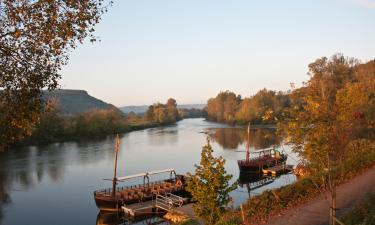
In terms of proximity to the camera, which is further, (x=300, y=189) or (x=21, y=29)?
(x=300, y=189)

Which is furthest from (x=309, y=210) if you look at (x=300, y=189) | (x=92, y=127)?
(x=92, y=127)

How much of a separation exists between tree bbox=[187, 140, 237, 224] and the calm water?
5.67 metres

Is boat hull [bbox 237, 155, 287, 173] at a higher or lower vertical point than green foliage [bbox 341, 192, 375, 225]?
lower

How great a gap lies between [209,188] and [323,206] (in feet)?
19.1

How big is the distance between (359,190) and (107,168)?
3753 centimetres

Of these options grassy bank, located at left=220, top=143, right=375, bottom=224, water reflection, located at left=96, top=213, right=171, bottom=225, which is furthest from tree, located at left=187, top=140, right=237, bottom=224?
water reflection, located at left=96, top=213, right=171, bottom=225

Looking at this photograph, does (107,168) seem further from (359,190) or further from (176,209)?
(359,190)

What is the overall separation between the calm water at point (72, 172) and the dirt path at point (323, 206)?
522cm

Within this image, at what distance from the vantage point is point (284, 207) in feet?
62.4

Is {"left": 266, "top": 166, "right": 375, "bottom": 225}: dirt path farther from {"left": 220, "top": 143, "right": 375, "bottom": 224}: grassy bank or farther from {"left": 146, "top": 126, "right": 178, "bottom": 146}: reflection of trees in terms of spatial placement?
{"left": 146, "top": 126, "right": 178, "bottom": 146}: reflection of trees

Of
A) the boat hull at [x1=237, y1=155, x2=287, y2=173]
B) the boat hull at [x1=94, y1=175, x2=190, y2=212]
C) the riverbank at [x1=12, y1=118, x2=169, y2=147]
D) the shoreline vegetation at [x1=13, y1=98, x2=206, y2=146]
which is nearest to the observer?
the boat hull at [x1=94, y1=175, x2=190, y2=212]

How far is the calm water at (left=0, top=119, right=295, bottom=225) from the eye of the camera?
107ft

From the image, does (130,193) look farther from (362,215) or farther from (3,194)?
(362,215)

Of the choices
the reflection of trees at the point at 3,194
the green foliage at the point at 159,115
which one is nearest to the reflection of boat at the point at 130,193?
the reflection of trees at the point at 3,194
